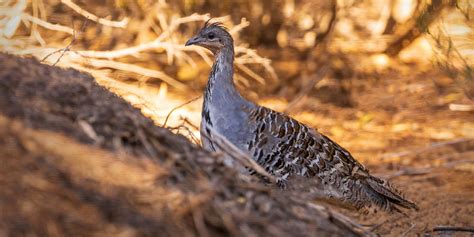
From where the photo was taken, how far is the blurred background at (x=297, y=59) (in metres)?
9.34

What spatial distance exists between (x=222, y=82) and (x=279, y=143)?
2.14ft

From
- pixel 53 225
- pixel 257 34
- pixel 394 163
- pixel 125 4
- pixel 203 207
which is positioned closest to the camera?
pixel 53 225

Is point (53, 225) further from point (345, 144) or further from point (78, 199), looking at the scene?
point (345, 144)

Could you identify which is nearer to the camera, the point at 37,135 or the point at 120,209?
the point at 120,209

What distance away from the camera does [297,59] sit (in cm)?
1152

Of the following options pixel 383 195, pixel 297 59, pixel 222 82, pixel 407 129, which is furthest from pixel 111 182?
pixel 297 59

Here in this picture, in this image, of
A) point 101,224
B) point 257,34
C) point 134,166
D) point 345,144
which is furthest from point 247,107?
point 257,34

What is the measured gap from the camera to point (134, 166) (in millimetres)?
3666

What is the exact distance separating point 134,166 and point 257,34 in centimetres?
801

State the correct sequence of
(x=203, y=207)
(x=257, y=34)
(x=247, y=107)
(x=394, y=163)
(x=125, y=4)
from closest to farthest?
(x=203, y=207), (x=247, y=107), (x=394, y=163), (x=125, y=4), (x=257, y=34)

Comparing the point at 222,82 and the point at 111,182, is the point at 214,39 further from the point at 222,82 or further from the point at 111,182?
the point at 111,182

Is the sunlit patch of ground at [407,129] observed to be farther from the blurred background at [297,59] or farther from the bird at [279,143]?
the bird at [279,143]

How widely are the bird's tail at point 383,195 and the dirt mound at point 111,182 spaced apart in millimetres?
2349

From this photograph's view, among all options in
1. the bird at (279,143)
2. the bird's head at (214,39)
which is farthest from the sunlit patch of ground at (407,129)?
the bird's head at (214,39)
